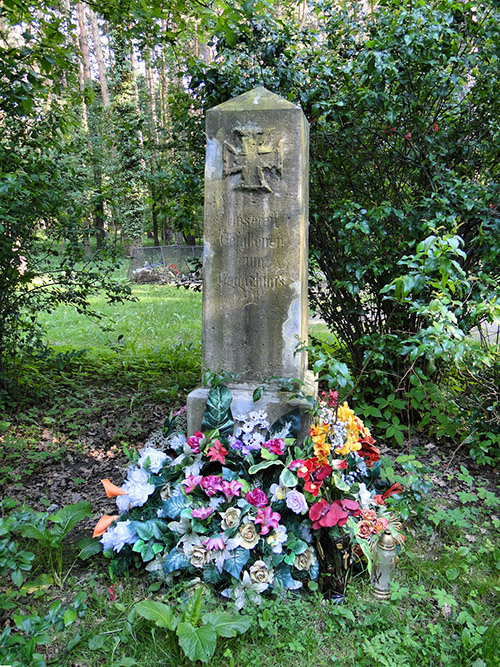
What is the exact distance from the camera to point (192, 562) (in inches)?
99.2

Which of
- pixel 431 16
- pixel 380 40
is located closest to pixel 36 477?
pixel 380 40

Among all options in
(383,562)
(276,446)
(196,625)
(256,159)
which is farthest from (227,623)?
(256,159)

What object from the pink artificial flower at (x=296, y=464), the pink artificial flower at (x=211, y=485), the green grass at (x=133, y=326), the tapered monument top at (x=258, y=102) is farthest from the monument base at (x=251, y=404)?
the green grass at (x=133, y=326)

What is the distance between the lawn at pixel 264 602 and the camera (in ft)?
7.07

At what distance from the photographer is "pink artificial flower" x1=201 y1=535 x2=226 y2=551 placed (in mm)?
2523

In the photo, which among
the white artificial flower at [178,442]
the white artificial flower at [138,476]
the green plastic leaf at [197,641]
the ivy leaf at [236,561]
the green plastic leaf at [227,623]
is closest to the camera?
the green plastic leaf at [197,641]

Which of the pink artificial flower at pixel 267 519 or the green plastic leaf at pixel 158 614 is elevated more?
the pink artificial flower at pixel 267 519

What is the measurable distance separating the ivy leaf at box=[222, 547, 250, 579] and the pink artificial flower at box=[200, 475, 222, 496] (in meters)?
0.31

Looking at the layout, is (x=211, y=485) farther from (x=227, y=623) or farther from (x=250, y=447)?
(x=227, y=623)

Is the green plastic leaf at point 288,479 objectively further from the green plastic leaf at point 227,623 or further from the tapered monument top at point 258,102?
the tapered monument top at point 258,102

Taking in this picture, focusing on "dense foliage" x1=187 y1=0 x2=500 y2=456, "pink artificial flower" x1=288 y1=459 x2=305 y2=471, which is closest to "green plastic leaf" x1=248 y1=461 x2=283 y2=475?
"pink artificial flower" x1=288 y1=459 x2=305 y2=471

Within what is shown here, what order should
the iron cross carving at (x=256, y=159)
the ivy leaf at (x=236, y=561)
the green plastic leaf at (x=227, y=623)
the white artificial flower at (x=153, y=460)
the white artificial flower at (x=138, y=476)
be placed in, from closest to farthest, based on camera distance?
the green plastic leaf at (x=227, y=623)
the ivy leaf at (x=236, y=561)
the white artificial flower at (x=138, y=476)
the white artificial flower at (x=153, y=460)
the iron cross carving at (x=256, y=159)

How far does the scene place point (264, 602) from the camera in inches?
95.5

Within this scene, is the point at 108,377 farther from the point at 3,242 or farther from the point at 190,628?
the point at 190,628
